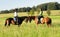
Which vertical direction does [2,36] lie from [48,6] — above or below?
above

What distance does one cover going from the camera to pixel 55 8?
90.0 metres

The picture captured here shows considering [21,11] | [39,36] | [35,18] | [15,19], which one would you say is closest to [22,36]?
[39,36]

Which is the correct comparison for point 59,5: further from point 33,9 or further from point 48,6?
point 33,9

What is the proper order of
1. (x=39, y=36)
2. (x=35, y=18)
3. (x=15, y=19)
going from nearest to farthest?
(x=39, y=36), (x=15, y=19), (x=35, y=18)

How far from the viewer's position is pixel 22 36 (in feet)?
31.6

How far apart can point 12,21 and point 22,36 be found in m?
7.76

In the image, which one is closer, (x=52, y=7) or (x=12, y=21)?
(x=12, y=21)

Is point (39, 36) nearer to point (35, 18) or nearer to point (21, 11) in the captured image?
point (35, 18)

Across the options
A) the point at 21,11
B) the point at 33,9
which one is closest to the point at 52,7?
the point at 33,9

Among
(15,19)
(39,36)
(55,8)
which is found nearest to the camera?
(39,36)

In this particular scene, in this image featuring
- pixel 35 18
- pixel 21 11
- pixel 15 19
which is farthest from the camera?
pixel 21 11

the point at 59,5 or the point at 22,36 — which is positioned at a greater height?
the point at 22,36

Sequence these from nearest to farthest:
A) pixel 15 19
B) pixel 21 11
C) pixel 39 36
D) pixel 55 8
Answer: pixel 39 36 → pixel 15 19 → pixel 21 11 → pixel 55 8

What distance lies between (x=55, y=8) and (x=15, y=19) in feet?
245
